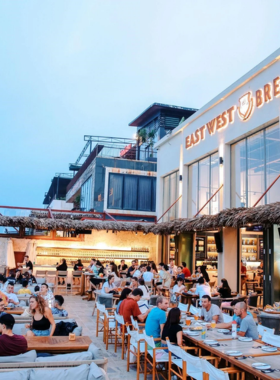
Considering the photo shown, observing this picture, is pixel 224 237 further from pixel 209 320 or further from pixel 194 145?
pixel 209 320

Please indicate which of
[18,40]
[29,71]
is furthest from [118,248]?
[29,71]

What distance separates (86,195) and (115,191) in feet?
13.5

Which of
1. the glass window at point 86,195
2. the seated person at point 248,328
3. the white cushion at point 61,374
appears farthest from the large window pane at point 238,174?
the glass window at point 86,195

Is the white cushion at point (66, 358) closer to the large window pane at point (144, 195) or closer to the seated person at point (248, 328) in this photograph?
the seated person at point (248, 328)

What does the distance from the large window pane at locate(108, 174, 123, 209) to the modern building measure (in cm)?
383

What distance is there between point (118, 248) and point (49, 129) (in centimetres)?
13816

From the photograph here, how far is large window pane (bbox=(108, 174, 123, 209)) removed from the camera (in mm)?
23266

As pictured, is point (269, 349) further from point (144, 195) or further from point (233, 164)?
point (144, 195)

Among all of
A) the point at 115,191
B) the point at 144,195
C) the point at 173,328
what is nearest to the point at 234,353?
the point at 173,328

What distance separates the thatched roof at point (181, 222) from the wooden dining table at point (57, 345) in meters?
6.23

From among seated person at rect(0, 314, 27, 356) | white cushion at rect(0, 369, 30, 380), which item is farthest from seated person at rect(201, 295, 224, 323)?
white cushion at rect(0, 369, 30, 380)

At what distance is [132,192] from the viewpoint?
23.7m

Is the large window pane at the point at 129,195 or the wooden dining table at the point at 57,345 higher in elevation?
the large window pane at the point at 129,195

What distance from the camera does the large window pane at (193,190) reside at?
18062 millimetres
